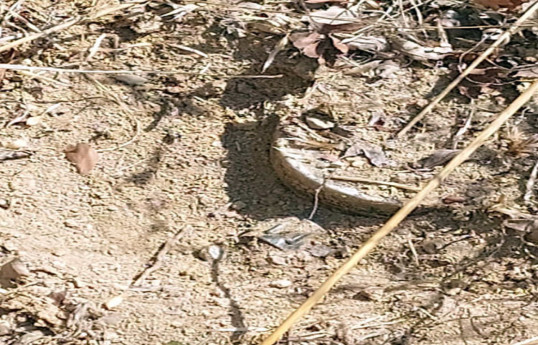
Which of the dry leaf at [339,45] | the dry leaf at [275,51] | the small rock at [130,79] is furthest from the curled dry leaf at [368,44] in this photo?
the small rock at [130,79]

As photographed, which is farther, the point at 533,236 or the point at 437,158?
the point at 437,158

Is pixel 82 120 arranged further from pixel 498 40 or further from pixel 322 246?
pixel 498 40

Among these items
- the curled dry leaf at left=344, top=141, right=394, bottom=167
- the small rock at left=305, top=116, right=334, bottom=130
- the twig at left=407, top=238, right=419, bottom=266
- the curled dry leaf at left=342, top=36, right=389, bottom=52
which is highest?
the curled dry leaf at left=342, top=36, right=389, bottom=52

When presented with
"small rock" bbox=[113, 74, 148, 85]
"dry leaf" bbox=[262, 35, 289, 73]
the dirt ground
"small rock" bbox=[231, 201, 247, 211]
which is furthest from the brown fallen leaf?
"dry leaf" bbox=[262, 35, 289, 73]

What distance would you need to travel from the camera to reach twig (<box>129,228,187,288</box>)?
74.8 inches

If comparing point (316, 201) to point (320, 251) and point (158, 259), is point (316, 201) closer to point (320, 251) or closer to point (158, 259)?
point (320, 251)

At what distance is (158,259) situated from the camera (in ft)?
6.44

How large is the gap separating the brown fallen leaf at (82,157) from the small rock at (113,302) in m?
0.44

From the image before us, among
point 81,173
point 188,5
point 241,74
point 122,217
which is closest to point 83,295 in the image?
point 122,217

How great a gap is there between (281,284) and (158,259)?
10.6 inches

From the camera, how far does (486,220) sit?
1.95 m

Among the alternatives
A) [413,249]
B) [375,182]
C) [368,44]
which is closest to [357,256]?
[413,249]

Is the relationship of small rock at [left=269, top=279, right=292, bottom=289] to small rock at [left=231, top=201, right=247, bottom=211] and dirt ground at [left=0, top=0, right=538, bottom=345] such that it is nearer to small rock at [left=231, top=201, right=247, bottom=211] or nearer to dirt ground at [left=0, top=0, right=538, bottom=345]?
dirt ground at [left=0, top=0, right=538, bottom=345]

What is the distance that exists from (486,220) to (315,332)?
47 centimetres
